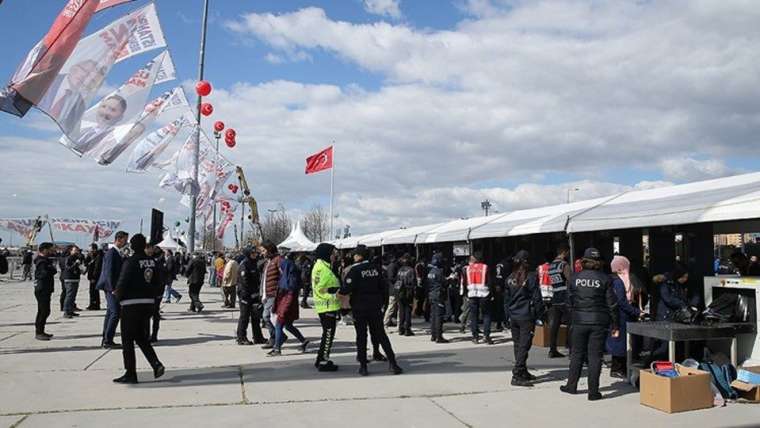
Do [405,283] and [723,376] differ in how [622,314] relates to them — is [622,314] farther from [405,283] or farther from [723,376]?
[405,283]

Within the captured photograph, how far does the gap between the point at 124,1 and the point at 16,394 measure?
6.84 metres

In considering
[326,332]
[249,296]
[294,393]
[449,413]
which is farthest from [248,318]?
[449,413]

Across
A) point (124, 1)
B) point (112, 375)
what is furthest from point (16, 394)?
point (124, 1)

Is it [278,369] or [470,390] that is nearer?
[470,390]

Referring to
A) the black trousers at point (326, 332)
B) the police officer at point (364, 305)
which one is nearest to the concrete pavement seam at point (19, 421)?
the black trousers at point (326, 332)

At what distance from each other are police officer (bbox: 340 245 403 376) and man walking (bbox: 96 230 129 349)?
14.0 ft

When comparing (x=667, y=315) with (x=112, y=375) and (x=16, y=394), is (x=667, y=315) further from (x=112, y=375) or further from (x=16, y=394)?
(x=16, y=394)

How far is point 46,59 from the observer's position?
8898 mm

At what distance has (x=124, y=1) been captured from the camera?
34.4 feet

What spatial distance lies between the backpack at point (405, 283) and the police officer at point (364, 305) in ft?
12.6

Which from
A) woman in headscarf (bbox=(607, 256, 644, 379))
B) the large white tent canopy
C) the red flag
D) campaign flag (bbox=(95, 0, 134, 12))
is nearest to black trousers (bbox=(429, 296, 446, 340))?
the large white tent canopy

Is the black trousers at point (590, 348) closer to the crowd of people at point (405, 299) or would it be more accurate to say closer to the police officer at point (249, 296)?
the crowd of people at point (405, 299)

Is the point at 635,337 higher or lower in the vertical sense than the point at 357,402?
higher

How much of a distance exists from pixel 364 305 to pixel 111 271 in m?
4.62
